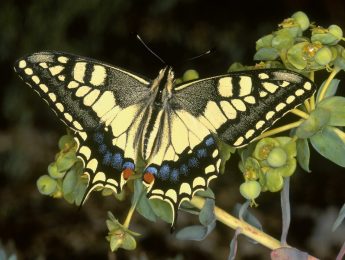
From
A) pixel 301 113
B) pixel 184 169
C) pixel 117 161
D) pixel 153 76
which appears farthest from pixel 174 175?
pixel 153 76

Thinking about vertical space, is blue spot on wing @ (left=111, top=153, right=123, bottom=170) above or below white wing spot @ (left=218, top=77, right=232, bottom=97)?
below

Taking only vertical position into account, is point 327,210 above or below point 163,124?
below

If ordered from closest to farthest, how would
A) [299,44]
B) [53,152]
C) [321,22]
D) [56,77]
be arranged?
[299,44] < [56,77] < [321,22] < [53,152]

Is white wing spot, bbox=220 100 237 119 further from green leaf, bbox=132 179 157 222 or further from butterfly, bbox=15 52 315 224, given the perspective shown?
green leaf, bbox=132 179 157 222

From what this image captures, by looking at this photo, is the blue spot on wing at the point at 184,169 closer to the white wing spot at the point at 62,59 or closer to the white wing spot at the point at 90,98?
the white wing spot at the point at 90,98

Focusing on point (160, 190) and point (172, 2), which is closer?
point (160, 190)

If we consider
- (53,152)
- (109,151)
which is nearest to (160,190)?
(109,151)

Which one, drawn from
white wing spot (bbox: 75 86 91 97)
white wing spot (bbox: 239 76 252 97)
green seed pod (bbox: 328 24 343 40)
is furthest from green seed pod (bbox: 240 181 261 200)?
white wing spot (bbox: 75 86 91 97)

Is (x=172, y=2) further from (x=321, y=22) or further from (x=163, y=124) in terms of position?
(x=163, y=124)

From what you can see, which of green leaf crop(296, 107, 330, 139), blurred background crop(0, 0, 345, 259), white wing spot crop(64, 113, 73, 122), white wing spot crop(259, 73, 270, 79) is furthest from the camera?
blurred background crop(0, 0, 345, 259)
